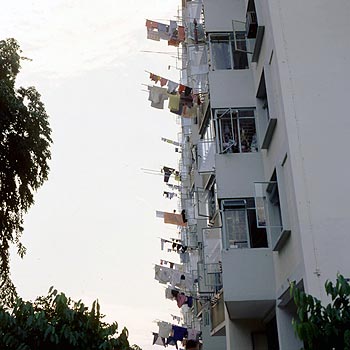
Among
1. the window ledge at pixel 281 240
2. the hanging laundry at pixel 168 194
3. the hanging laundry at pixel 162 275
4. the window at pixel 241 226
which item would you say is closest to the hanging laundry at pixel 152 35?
the window at pixel 241 226

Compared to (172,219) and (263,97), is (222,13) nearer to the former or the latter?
(263,97)

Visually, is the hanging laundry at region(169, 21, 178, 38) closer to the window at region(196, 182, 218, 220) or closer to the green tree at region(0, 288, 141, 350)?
the window at region(196, 182, 218, 220)

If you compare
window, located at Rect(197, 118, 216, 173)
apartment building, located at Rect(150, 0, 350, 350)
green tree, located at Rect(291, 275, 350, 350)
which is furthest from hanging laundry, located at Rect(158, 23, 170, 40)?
green tree, located at Rect(291, 275, 350, 350)

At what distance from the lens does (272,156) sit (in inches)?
404

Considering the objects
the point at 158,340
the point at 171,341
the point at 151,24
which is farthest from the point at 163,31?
the point at 158,340

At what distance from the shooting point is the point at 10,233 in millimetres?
12539

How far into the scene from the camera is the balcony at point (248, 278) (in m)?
10.2

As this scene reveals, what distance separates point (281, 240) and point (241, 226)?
1870mm

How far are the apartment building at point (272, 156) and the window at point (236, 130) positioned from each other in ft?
0.07

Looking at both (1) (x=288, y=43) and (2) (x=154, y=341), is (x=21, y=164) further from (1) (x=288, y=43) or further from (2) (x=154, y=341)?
(2) (x=154, y=341)

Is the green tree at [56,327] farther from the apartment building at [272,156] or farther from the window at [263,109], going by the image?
the window at [263,109]

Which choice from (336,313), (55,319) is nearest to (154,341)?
(55,319)

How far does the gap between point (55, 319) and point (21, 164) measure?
18.9 ft

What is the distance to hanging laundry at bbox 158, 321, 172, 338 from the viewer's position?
25016mm
